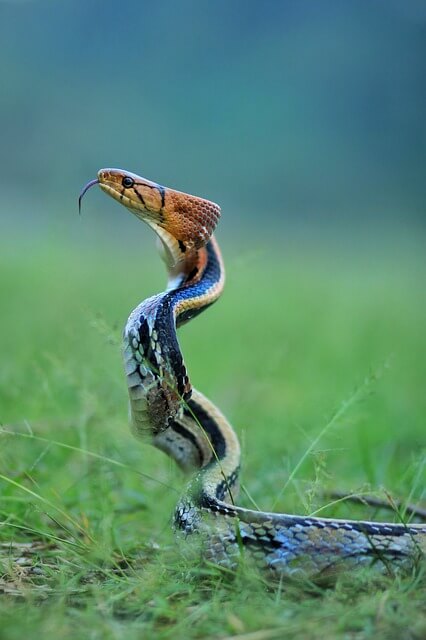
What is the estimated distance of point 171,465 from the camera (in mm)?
4668

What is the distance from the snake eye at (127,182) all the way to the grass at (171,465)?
65 centimetres

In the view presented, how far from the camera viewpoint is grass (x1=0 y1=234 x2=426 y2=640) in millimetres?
3121

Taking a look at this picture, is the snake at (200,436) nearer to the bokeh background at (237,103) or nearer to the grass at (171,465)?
the grass at (171,465)

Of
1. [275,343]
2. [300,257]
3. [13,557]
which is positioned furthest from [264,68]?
[13,557]

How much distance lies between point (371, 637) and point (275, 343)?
8.25 metres

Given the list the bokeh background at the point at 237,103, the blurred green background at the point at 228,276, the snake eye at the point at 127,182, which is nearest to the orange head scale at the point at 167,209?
the snake eye at the point at 127,182

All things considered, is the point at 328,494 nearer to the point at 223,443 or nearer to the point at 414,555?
the point at 223,443

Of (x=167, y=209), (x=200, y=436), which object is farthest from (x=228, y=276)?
(x=167, y=209)

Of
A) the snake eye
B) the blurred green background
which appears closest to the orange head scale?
the snake eye

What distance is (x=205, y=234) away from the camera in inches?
166

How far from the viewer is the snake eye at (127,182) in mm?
4090

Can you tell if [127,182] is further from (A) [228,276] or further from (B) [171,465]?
(A) [228,276]

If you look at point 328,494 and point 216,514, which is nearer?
point 216,514

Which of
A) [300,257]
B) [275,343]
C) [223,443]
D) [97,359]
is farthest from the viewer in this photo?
[300,257]
